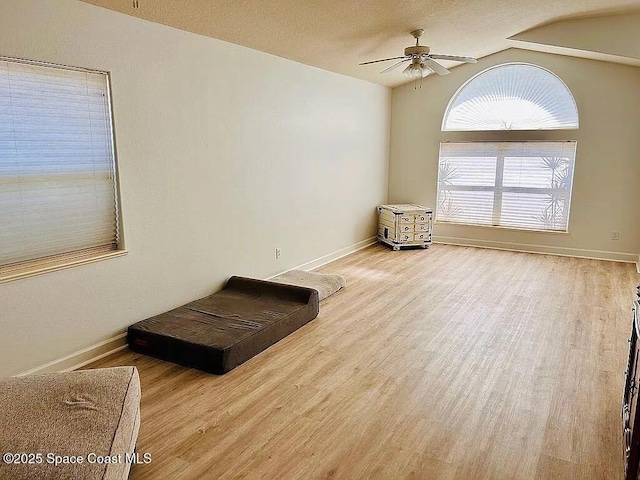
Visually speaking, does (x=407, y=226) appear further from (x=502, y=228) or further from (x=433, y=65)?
(x=433, y=65)

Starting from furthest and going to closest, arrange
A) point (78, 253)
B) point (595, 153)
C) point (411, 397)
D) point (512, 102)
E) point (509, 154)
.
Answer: point (509, 154), point (512, 102), point (595, 153), point (78, 253), point (411, 397)

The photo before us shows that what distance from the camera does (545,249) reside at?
6414 mm

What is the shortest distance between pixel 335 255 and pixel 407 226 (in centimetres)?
122

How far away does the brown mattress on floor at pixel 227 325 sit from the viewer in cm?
300

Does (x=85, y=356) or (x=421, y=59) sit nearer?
(x=85, y=356)

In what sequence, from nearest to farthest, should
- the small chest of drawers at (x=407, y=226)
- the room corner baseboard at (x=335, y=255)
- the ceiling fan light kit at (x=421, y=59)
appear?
the ceiling fan light kit at (x=421, y=59) → the room corner baseboard at (x=335, y=255) → the small chest of drawers at (x=407, y=226)

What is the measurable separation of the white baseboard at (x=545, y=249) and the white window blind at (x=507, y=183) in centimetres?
27

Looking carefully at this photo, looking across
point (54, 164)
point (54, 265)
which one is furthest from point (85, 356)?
point (54, 164)

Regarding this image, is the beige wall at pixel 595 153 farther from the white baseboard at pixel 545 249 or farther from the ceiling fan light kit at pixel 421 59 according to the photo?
the ceiling fan light kit at pixel 421 59

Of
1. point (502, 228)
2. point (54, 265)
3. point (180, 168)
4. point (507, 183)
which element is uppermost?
point (180, 168)

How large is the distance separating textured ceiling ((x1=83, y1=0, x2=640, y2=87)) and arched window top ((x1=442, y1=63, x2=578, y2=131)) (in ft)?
2.85

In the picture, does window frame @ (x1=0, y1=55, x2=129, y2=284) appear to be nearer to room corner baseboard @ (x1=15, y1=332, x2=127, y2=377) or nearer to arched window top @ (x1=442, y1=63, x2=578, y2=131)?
room corner baseboard @ (x1=15, y1=332, x2=127, y2=377)

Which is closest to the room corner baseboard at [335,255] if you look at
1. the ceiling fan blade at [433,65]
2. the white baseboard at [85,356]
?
the white baseboard at [85,356]

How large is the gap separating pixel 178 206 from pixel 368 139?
3687 mm
